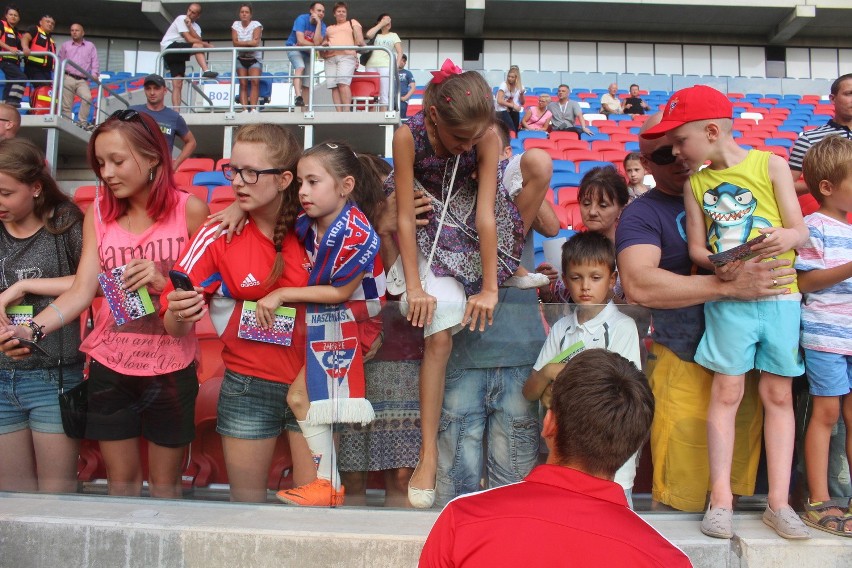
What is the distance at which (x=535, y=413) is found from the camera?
7.73ft

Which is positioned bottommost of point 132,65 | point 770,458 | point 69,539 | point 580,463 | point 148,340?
point 69,539

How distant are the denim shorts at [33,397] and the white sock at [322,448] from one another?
2.79ft

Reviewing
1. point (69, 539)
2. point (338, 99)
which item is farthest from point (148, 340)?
point (338, 99)

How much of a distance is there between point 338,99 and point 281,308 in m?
7.99

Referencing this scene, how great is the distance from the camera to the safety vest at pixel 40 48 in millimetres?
9578

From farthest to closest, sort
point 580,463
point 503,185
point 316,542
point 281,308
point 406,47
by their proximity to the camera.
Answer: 1. point 406,47
2. point 503,185
3. point 281,308
4. point 316,542
5. point 580,463

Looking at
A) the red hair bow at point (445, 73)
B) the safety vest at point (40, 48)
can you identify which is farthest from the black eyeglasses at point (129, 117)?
the safety vest at point (40, 48)

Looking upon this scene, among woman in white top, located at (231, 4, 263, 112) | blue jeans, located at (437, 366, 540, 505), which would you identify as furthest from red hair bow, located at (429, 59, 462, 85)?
woman in white top, located at (231, 4, 263, 112)

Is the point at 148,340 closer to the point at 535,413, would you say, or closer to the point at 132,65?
the point at 535,413

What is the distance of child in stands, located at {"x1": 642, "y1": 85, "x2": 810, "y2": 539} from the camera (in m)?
2.22

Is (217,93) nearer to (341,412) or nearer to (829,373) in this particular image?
(341,412)

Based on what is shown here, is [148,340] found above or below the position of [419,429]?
above

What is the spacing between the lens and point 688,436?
2365mm

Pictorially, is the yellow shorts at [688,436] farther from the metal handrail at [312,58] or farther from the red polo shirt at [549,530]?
the metal handrail at [312,58]
